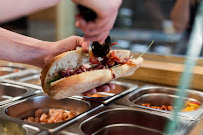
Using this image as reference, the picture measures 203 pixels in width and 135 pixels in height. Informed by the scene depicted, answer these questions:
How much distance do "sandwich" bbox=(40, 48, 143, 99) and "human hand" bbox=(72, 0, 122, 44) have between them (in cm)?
43

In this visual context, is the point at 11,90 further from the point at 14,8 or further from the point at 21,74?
the point at 14,8

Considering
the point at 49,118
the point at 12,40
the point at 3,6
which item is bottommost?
the point at 49,118

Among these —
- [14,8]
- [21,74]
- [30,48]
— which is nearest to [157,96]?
[30,48]

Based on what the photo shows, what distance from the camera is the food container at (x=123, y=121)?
67.1 inches

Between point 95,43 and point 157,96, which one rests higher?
point 95,43

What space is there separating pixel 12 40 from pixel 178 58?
1655mm

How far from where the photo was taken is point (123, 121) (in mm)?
1885

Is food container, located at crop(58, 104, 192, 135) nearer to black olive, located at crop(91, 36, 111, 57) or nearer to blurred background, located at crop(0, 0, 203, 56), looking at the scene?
black olive, located at crop(91, 36, 111, 57)

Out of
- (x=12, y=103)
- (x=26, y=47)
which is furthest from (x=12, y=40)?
(x=12, y=103)

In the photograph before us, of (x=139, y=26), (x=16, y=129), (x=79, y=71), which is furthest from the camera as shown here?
(x=139, y=26)

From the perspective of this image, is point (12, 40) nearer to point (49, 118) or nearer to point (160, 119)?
point (49, 118)

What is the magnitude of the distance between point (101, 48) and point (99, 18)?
26.7 inches

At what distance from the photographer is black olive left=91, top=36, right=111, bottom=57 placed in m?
1.85

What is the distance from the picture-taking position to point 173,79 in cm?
241
